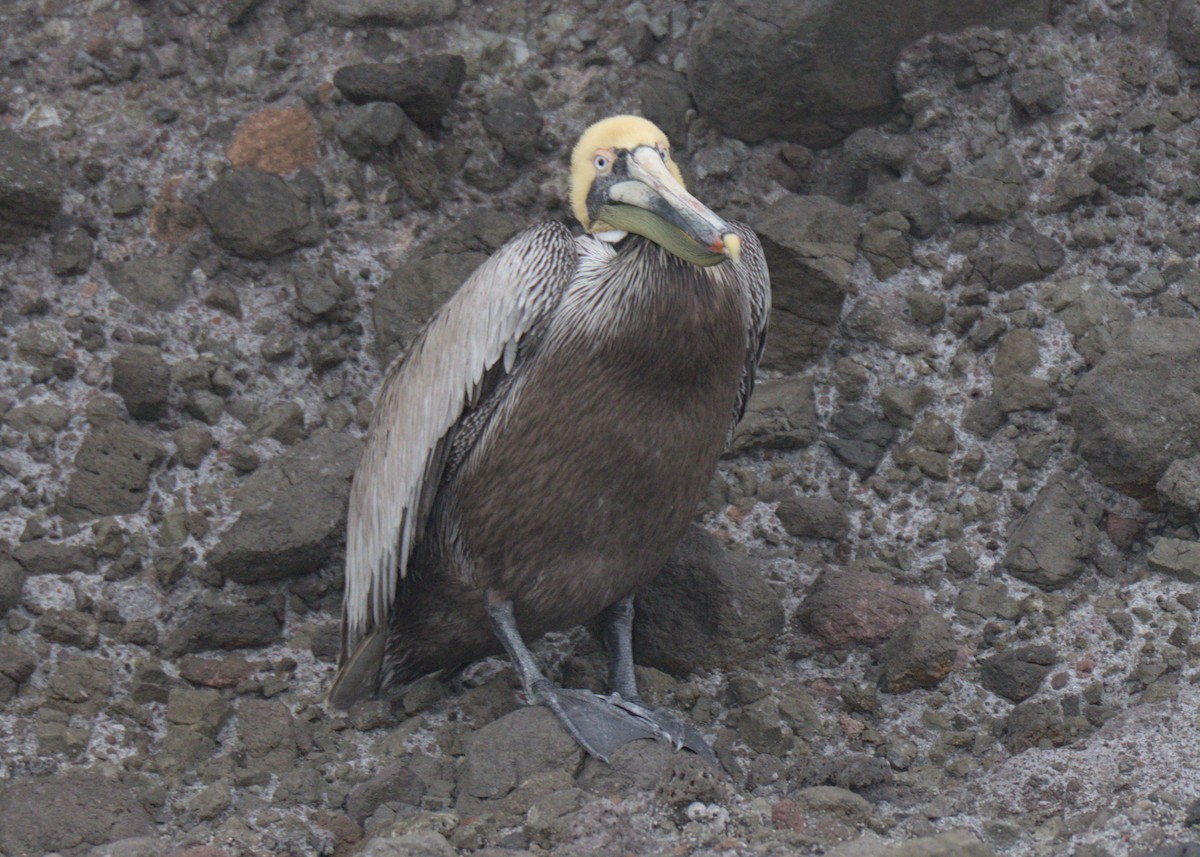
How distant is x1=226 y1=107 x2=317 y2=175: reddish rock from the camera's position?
5.38m

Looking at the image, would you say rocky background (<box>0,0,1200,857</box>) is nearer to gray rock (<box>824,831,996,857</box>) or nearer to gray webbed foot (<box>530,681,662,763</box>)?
gray webbed foot (<box>530,681,662,763</box>)

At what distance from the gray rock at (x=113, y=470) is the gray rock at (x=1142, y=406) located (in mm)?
2770

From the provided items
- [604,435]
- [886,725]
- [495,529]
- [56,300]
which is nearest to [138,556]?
[56,300]

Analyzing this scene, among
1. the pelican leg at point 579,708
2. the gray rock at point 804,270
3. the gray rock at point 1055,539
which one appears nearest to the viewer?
the pelican leg at point 579,708

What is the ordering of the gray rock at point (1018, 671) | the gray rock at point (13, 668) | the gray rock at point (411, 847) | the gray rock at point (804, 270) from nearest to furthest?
1. the gray rock at point (411, 847)
2. the gray rock at point (1018, 671)
3. the gray rock at point (13, 668)
4. the gray rock at point (804, 270)

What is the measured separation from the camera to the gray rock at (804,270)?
5.03m

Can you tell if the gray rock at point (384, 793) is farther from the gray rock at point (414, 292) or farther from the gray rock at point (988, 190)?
the gray rock at point (988, 190)

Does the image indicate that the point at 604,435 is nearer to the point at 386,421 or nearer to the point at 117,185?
the point at 386,421

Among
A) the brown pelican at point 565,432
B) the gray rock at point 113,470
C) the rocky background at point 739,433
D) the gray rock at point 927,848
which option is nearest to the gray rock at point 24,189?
the rocky background at point 739,433

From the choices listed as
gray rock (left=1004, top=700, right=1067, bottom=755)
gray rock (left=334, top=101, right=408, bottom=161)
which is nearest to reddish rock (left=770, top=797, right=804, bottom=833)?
gray rock (left=1004, top=700, right=1067, bottom=755)

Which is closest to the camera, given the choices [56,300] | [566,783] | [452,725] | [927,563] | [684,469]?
[566,783]

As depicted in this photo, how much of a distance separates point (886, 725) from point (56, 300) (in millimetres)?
2904

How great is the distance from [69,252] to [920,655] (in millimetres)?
2943

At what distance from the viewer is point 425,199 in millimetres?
5348
